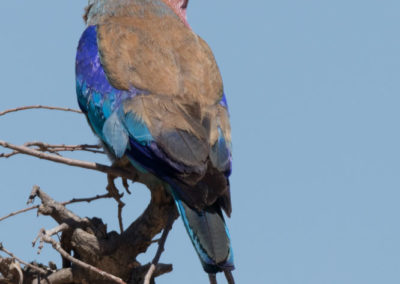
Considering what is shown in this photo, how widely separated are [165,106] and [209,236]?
86 cm

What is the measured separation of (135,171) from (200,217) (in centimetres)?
72

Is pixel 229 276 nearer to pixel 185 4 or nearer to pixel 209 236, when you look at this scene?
pixel 209 236

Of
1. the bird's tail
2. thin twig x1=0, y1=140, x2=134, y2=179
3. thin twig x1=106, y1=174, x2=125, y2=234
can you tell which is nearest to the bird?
the bird's tail

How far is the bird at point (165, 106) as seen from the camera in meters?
4.10

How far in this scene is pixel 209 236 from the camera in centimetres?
401

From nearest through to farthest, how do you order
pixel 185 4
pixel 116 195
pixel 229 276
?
pixel 229 276
pixel 116 195
pixel 185 4

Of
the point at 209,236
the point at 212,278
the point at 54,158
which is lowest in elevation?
the point at 212,278

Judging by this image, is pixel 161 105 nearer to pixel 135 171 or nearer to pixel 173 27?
pixel 135 171

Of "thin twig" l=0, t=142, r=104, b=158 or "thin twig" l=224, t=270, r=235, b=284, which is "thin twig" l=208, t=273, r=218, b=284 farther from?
"thin twig" l=0, t=142, r=104, b=158

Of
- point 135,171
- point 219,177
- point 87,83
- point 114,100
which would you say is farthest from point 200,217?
point 87,83

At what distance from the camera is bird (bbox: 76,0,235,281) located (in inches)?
161

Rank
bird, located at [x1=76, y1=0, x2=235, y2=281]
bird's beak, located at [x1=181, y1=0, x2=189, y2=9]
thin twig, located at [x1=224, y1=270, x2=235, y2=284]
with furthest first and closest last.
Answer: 1. bird's beak, located at [x1=181, y1=0, x2=189, y2=9]
2. bird, located at [x1=76, y1=0, x2=235, y2=281]
3. thin twig, located at [x1=224, y1=270, x2=235, y2=284]

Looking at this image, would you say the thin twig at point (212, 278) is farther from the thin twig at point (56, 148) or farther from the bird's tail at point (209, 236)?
the thin twig at point (56, 148)

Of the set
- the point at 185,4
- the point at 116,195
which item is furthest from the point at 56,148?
the point at 185,4
